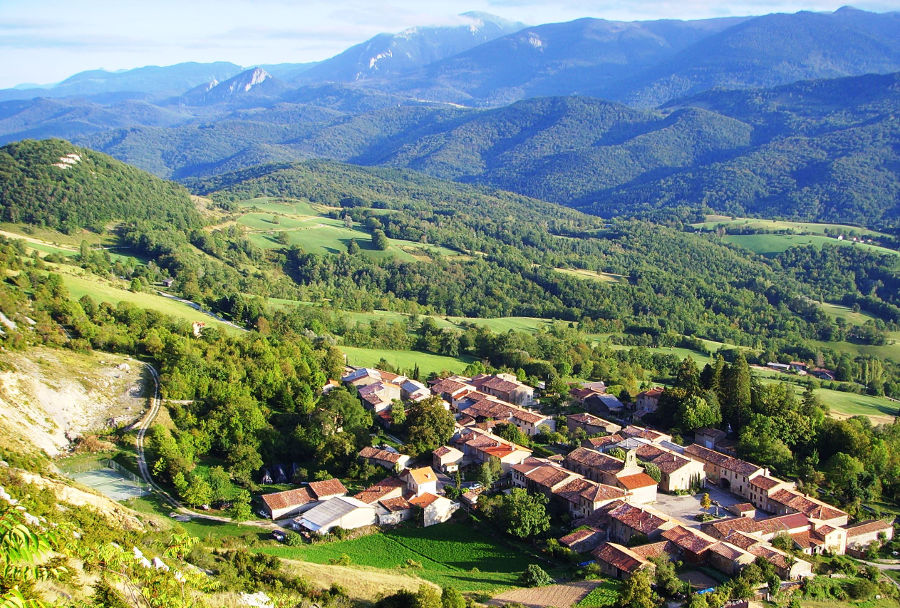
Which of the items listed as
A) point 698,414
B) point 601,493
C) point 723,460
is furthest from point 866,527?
point 698,414

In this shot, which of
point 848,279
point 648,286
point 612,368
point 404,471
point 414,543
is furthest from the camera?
point 848,279

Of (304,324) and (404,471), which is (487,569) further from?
(304,324)

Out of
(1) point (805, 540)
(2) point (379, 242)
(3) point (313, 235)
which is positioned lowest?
(1) point (805, 540)

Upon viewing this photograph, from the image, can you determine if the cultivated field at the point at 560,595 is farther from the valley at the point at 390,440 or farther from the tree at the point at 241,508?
the tree at the point at 241,508

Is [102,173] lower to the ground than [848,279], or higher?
higher

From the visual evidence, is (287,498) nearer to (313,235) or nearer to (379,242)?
(379,242)

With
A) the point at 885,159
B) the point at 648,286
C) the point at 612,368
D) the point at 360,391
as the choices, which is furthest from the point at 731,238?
the point at 360,391

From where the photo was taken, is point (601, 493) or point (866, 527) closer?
point (866, 527)

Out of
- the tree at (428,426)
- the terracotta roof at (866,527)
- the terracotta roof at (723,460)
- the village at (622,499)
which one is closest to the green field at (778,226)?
the terracotta roof at (723,460)
